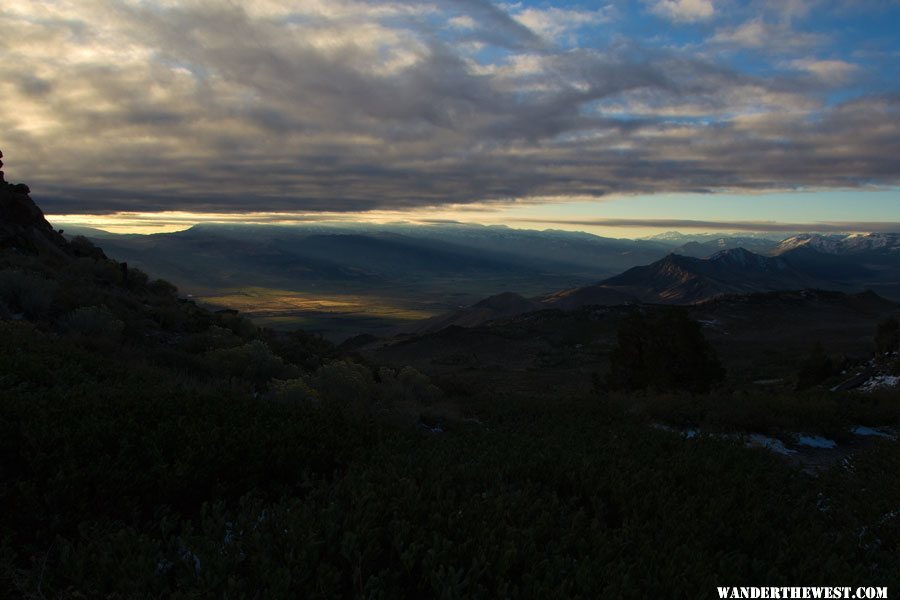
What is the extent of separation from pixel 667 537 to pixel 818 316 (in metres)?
98.9

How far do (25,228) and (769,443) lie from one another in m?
27.7

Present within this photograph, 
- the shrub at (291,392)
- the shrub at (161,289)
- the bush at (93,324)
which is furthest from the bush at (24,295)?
the shrub at (161,289)

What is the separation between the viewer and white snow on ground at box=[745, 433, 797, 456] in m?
8.32

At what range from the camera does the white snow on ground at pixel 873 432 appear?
963 centimetres

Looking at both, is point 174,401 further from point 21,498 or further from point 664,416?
point 664,416

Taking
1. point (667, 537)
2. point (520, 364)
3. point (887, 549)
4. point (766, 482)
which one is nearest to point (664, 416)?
point (766, 482)

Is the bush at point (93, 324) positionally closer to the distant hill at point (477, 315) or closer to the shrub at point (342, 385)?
the shrub at point (342, 385)

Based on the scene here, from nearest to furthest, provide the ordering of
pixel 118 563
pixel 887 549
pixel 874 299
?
pixel 118 563 → pixel 887 549 → pixel 874 299

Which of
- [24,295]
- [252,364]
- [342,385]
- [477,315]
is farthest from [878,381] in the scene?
[477,315]

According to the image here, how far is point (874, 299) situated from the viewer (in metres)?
100

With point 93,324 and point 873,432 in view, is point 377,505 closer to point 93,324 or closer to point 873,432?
point 873,432

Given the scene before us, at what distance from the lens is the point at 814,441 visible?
9094 mm

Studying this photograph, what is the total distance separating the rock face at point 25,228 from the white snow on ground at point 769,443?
23.8 metres

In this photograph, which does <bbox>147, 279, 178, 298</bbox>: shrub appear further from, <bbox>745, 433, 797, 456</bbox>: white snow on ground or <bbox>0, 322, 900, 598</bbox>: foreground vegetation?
<bbox>745, 433, 797, 456</bbox>: white snow on ground
